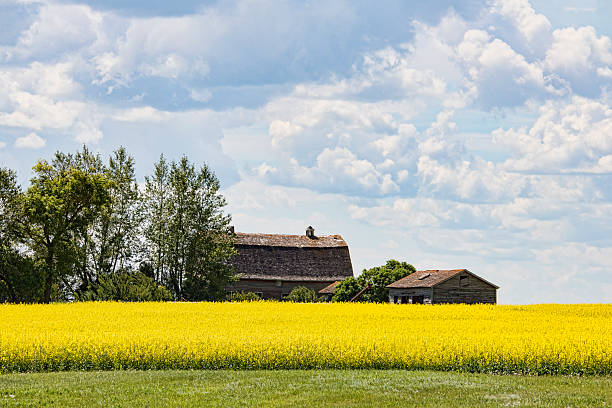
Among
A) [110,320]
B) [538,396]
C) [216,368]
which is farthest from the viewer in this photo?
[110,320]

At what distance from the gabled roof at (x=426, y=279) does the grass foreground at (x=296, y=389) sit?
3408 centimetres

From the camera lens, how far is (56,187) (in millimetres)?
53781

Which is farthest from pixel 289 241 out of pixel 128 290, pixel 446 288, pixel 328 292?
pixel 128 290

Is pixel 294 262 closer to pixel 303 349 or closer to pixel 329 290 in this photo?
pixel 329 290

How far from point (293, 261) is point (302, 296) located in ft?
27.0

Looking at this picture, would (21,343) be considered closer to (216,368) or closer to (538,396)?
(216,368)

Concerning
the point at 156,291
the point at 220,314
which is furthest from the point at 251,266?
the point at 220,314

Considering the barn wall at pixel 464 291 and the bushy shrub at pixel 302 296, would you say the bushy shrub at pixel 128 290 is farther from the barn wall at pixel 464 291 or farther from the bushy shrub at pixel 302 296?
the barn wall at pixel 464 291

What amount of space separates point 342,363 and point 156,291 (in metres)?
33.6

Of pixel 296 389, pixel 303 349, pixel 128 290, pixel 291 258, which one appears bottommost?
pixel 296 389

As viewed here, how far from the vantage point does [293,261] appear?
7794cm

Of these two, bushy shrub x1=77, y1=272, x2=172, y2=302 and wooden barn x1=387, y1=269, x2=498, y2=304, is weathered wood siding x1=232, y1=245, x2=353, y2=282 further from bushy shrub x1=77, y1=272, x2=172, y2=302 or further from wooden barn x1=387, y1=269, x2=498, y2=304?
bushy shrub x1=77, y1=272, x2=172, y2=302

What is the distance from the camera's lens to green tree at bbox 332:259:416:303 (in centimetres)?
6240

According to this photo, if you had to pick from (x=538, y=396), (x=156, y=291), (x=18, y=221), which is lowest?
(x=538, y=396)
